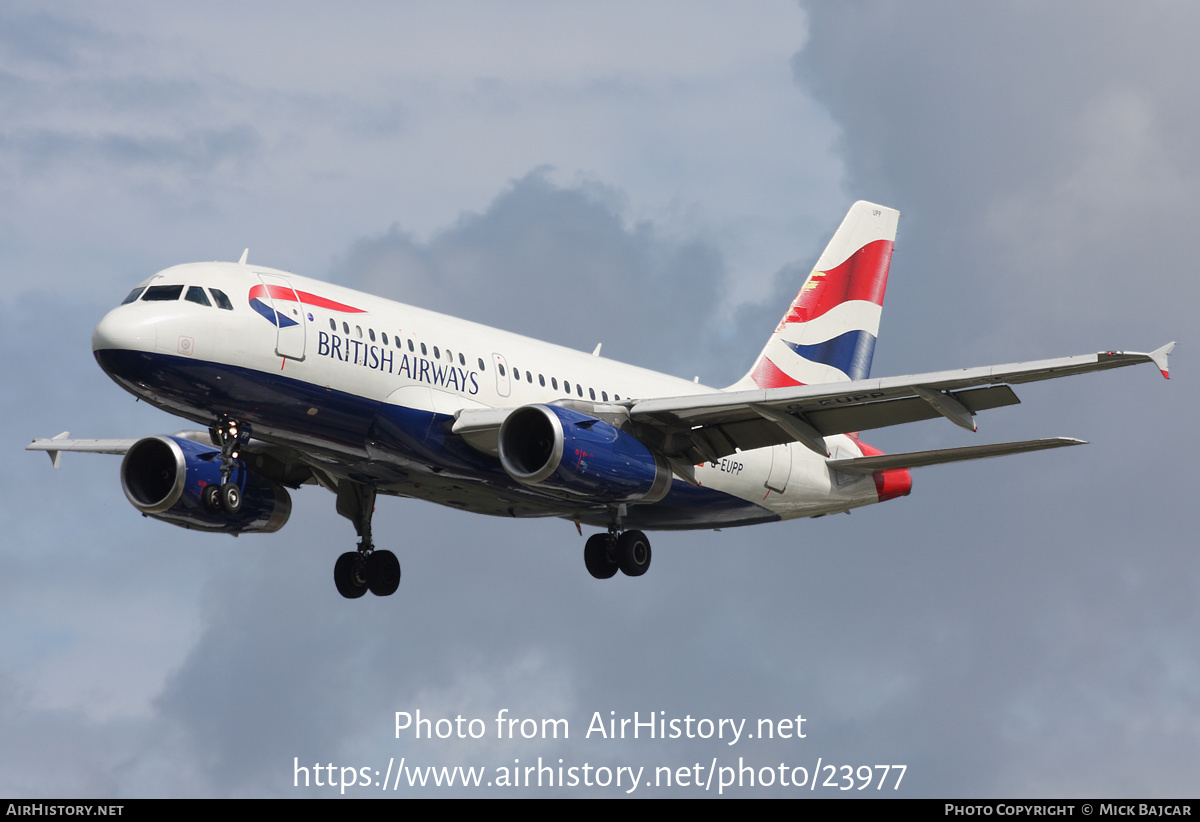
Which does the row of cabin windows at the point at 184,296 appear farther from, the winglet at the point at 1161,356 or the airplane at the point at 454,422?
the winglet at the point at 1161,356

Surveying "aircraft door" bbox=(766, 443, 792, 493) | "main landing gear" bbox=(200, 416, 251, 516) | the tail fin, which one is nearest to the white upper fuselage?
"main landing gear" bbox=(200, 416, 251, 516)

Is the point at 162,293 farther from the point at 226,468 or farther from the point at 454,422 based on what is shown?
the point at 454,422

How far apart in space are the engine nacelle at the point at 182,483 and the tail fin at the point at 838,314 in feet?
45.4

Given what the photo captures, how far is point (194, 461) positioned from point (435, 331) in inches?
264

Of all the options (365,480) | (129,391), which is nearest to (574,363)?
(365,480)

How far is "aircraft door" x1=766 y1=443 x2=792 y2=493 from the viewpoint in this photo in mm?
41062

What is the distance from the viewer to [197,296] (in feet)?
106

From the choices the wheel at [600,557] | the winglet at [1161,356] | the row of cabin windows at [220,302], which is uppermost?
the winglet at [1161,356]

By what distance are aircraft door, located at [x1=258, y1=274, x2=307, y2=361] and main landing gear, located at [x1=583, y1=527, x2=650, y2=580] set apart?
32.7 feet

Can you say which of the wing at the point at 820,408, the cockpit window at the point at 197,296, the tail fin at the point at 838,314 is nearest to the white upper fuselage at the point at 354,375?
the cockpit window at the point at 197,296

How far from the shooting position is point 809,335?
46875 mm

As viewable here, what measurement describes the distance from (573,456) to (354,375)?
4775 millimetres

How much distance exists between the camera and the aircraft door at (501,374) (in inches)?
1438

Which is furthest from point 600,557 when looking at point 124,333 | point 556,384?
point 124,333
